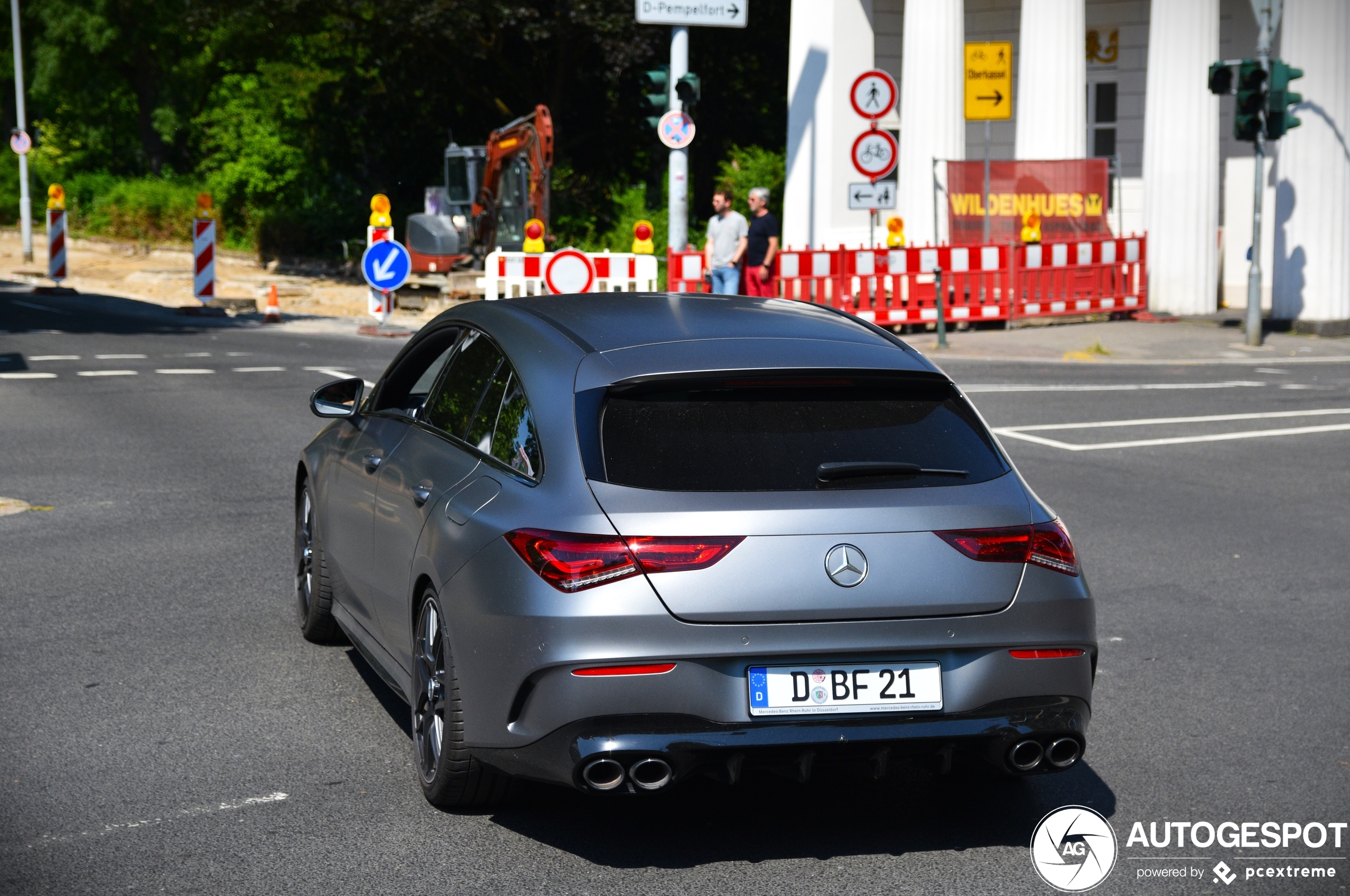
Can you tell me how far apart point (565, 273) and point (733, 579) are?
18137 millimetres

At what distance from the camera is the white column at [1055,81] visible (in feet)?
89.9

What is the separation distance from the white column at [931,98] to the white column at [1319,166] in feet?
17.8

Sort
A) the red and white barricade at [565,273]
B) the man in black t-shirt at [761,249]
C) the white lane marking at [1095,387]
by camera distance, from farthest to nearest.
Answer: the red and white barricade at [565,273] < the man in black t-shirt at [761,249] < the white lane marking at [1095,387]

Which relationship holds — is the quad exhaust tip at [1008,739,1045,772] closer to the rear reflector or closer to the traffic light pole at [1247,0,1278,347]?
the rear reflector

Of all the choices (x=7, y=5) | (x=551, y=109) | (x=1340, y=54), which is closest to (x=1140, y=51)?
(x=1340, y=54)

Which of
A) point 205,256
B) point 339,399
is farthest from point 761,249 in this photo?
point 339,399

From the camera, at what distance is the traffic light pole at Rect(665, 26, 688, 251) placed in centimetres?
2175

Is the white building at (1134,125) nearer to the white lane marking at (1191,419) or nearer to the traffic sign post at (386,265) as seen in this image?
the traffic sign post at (386,265)

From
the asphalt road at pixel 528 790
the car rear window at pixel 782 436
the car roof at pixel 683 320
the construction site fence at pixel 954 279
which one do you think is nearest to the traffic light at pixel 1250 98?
the construction site fence at pixel 954 279

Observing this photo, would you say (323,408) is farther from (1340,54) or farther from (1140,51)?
(1140,51)

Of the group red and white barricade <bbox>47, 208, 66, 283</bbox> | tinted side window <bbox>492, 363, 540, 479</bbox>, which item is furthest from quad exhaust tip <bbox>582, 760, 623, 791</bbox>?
red and white barricade <bbox>47, 208, 66, 283</bbox>

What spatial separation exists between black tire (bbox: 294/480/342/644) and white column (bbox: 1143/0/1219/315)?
842 inches

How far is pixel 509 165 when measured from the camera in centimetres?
2930

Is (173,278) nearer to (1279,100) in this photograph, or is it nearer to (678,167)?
(678,167)
